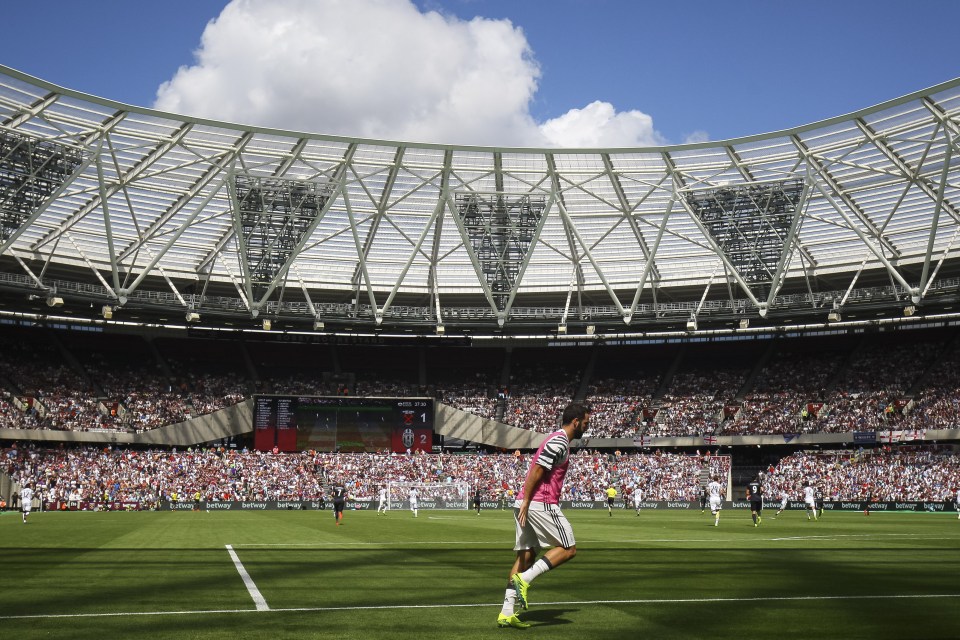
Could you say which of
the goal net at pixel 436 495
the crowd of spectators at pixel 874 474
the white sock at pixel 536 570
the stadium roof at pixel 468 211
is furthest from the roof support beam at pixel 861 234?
the white sock at pixel 536 570

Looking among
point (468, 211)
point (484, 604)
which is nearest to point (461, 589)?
point (484, 604)

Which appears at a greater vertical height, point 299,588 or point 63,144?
point 63,144

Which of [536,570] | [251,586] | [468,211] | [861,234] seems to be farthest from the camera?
[468,211]

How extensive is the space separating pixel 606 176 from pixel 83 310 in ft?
122

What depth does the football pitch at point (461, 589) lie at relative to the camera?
28.9 feet

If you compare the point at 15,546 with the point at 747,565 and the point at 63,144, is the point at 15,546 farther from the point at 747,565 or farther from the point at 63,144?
the point at 63,144

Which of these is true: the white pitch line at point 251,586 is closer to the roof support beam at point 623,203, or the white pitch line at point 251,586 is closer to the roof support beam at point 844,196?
the roof support beam at point 623,203

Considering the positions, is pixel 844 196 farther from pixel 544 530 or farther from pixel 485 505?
pixel 544 530

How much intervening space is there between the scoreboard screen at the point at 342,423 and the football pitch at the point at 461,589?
41758mm

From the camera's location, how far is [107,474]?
183 ft

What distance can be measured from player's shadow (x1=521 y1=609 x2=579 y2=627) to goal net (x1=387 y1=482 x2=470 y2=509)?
47454mm

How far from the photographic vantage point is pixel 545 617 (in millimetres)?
9586

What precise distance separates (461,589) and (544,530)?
3.61m

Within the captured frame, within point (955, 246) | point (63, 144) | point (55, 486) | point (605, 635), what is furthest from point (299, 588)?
point (955, 246)
